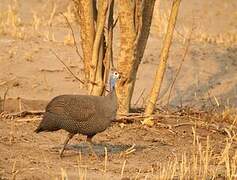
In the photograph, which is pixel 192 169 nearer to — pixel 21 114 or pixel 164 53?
pixel 164 53

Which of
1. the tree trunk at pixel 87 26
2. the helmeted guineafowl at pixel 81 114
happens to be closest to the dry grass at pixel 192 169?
the helmeted guineafowl at pixel 81 114

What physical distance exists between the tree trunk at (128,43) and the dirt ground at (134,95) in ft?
1.59

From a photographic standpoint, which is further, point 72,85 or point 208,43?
point 208,43

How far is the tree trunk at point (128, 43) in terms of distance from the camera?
11383 mm

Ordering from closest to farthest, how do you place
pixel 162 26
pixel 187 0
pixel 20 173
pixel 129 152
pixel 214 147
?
pixel 20 173 → pixel 129 152 → pixel 214 147 → pixel 162 26 → pixel 187 0

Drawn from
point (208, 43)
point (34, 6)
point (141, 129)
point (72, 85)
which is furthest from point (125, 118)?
point (34, 6)

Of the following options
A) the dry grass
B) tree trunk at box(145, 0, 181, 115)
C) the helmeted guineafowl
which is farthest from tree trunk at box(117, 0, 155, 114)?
the helmeted guineafowl

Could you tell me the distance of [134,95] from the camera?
53.0ft

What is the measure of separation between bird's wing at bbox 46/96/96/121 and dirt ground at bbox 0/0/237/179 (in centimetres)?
51

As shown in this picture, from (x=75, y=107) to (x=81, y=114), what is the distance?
0.14 meters

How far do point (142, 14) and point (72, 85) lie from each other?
4644 millimetres

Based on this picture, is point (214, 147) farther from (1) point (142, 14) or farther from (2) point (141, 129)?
(1) point (142, 14)

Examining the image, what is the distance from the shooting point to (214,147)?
34.2 ft

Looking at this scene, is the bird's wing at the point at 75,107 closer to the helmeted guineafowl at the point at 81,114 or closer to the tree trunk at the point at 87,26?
the helmeted guineafowl at the point at 81,114
